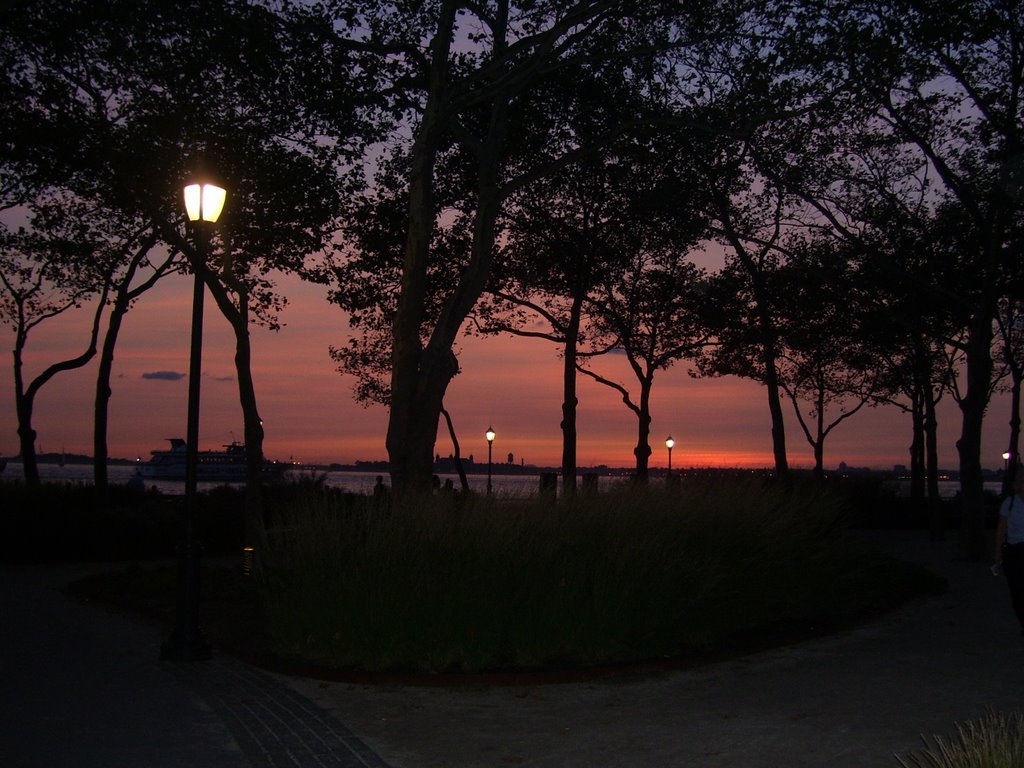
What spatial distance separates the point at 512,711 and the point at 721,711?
1.57m

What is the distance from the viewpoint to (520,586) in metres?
9.62

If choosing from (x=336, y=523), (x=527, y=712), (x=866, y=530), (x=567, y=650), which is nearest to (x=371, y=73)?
(x=336, y=523)

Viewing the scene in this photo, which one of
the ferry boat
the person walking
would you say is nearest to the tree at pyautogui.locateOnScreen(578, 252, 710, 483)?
the person walking

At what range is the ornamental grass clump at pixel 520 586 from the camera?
30.2 feet

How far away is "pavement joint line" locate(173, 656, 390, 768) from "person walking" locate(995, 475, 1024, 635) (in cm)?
688

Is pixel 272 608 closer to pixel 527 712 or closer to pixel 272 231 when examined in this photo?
pixel 527 712

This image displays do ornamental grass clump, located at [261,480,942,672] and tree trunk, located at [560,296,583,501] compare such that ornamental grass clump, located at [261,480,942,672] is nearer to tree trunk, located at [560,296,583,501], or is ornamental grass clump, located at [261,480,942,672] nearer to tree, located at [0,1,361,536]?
tree, located at [0,1,361,536]

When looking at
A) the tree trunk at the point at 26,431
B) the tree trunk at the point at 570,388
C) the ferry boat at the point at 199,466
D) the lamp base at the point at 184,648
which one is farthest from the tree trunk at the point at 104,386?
the ferry boat at the point at 199,466

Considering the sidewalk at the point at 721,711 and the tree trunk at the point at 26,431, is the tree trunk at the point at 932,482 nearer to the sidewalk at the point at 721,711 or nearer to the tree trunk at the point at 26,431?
the sidewalk at the point at 721,711

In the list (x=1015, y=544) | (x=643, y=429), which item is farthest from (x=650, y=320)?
(x=1015, y=544)

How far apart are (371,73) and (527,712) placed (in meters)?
12.2

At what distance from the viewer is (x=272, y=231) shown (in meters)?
19.0

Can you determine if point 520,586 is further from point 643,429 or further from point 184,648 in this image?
point 643,429

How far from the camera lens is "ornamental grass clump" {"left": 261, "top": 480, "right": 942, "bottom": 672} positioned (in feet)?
30.2
